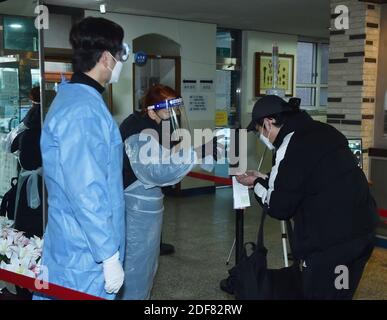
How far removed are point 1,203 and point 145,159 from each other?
176cm

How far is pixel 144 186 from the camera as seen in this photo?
2.73 meters

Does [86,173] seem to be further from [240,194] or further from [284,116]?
[240,194]

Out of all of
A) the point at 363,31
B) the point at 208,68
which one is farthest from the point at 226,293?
the point at 208,68

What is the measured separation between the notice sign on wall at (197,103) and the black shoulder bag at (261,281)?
5414 mm

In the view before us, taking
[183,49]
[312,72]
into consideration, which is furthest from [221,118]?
[312,72]

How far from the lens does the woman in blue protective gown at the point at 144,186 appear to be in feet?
8.68

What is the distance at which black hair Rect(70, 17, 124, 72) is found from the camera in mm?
1884

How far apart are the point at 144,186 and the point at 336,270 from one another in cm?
114

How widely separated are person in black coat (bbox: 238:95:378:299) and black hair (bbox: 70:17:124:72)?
839 mm

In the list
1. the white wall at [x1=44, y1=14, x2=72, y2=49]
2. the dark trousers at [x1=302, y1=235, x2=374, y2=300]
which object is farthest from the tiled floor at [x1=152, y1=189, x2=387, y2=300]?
the white wall at [x1=44, y1=14, x2=72, y2=49]

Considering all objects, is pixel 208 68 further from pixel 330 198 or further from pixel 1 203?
pixel 330 198

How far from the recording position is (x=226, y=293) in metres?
3.74

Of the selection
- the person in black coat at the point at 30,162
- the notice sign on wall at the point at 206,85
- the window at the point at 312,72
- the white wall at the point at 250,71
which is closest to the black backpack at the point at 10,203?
the person in black coat at the point at 30,162
